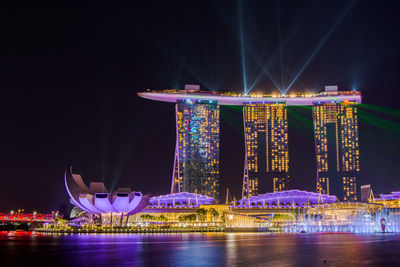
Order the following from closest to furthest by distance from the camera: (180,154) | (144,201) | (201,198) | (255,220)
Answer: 1. (144,201)
2. (255,220)
3. (201,198)
4. (180,154)

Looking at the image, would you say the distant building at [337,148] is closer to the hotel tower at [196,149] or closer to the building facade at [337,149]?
the building facade at [337,149]

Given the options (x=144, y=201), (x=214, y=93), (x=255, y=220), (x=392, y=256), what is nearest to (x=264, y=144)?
(x=214, y=93)

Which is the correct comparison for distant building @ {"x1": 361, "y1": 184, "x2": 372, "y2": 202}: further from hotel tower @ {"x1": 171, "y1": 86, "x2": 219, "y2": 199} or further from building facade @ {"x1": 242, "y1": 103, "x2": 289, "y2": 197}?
hotel tower @ {"x1": 171, "y1": 86, "x2": 219, "y2": 199}

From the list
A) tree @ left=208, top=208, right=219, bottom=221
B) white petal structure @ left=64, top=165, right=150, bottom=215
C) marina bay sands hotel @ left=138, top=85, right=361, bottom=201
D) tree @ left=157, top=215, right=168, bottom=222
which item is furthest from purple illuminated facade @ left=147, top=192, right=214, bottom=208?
white petal structure @ left=64, top=165, right=150, bottom=215

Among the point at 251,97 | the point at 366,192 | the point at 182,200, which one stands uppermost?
the point at 251,97

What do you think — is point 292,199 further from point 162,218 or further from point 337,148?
Result: point 162,218

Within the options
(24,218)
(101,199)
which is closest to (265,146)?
(101,199)

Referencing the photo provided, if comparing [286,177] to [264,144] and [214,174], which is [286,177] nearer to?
[264,144]
